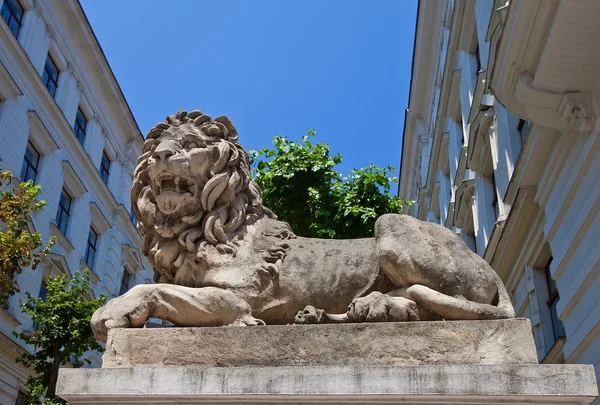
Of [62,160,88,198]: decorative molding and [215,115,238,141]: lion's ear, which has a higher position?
[62,160,88,198]: decorative molding

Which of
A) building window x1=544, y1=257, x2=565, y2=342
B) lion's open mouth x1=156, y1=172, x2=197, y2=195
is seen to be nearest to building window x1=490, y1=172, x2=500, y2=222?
building window x1=544, y1=257, x2=565, y2=342

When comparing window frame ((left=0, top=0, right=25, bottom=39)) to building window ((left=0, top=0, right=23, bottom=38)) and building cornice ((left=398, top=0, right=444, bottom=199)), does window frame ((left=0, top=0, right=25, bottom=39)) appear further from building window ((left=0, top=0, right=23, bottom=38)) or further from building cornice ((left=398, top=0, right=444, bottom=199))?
building cornice ((left=398, top=0, right=444, bottom=199))

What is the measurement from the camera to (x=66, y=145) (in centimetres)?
2733

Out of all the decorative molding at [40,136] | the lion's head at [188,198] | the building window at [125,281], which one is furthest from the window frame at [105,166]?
the lion's head at [188,198]

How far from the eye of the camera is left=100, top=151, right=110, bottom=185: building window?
→ 3172cm

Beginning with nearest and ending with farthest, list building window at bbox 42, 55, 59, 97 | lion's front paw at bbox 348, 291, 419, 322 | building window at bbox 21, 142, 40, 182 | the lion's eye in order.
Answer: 1. lion's front paw at bbox 348, 291, 419, 322
2. the lion's eye
3. building window at bbox 21, 142, 40, 182
4. building window at bbox 42, 55, 59, 97

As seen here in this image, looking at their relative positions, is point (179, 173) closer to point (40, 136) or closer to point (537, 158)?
point (537, 158)

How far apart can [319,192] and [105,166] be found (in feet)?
58.5

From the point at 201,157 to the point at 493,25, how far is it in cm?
1187

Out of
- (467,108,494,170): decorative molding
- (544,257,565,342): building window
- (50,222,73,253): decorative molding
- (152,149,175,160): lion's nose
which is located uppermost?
(50,222,73,253): decorative molding

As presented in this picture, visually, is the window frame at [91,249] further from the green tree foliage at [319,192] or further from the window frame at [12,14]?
the green tree foliage at [319,192]

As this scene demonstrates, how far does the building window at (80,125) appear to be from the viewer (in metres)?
28.8

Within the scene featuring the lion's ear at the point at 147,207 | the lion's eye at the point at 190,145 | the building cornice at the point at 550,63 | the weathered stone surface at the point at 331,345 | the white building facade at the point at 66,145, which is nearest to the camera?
the weathered stone surface at the point at 331,345

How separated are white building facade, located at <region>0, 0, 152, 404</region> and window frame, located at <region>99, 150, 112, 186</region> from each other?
0.14ft
